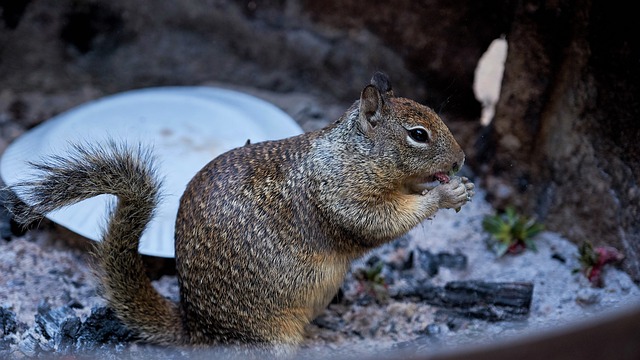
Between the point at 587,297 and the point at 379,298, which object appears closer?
the point at 587,297

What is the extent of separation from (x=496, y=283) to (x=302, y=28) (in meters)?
2.04

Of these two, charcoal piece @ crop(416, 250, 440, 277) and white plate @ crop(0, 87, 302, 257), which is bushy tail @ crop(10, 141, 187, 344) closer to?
white plate @ crop(0, 87, 302, 257)

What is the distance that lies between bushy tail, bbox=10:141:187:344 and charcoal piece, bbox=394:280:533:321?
3.80 feet

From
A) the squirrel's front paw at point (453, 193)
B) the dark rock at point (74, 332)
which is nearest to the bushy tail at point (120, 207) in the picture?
the dark rock at point (74, 332)

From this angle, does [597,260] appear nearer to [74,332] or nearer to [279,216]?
[279,216]

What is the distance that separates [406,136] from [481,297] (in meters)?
1.00

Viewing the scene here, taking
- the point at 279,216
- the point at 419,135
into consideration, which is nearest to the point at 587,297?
the point at 419,135

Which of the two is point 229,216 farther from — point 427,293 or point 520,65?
point 520,65

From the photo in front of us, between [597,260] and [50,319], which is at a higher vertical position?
[597,260]

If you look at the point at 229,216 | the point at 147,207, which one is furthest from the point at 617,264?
the point at 147,207

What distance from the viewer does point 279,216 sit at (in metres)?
3.09

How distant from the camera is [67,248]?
382cm

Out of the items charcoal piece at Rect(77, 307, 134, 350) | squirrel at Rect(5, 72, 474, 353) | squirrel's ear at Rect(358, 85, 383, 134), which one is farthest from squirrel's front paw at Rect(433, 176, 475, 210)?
charcoal piece at Rect(77, 307, 134, 350)

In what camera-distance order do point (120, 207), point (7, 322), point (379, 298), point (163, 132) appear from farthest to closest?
point (163, 132), point (379, 298), point (7, 322), point (120, 207)
